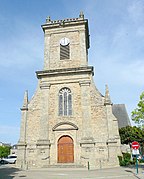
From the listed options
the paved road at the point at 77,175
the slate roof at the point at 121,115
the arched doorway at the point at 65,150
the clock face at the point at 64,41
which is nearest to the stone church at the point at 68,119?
the arched doorway at the point at 65,150

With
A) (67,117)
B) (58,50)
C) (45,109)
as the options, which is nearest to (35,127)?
(45,109)

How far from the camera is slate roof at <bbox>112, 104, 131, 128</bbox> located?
1529 inches

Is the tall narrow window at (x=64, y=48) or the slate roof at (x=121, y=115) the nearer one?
the tall narrow window at (x=64, y=48)

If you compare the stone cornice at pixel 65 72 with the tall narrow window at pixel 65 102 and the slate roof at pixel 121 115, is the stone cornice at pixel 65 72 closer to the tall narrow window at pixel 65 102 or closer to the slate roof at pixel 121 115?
the tall narrow window at pixel 65 102

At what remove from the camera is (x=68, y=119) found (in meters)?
19.8

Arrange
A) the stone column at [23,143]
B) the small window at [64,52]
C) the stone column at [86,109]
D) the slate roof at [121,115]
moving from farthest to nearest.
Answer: the slate roof at [121,115] < the small window at [64,52] < the stone column at [23,143] < the stone column at [86,109]

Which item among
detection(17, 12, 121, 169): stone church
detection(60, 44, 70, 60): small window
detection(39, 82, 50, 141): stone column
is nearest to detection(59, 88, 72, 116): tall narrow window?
detection(17, 12, 121, 169): stone church

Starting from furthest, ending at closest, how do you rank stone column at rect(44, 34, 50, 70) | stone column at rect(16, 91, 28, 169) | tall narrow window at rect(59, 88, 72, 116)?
stone column at rect(44, 34, 50, 70) → tall narrow window at rect(59, 88, 72, 116) → stone column at rect(16, 91, 28, 169)

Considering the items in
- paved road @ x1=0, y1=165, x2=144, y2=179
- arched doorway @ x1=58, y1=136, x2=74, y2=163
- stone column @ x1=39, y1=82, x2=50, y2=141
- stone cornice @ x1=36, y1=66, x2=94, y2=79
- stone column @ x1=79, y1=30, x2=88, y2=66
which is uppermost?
stone column @ x1=79, y1=30, x2=88, y2=66

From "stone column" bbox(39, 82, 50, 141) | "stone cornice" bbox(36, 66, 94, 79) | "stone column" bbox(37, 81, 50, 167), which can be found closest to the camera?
"stone column" bbox(37, 81, 50, 167)

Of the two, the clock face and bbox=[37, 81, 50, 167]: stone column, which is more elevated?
the clock face

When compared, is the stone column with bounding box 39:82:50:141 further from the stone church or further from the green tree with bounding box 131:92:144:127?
the green tree with bounding box 131:92:144:127

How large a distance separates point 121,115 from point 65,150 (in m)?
22.8

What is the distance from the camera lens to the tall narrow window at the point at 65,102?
2034 centimetres
